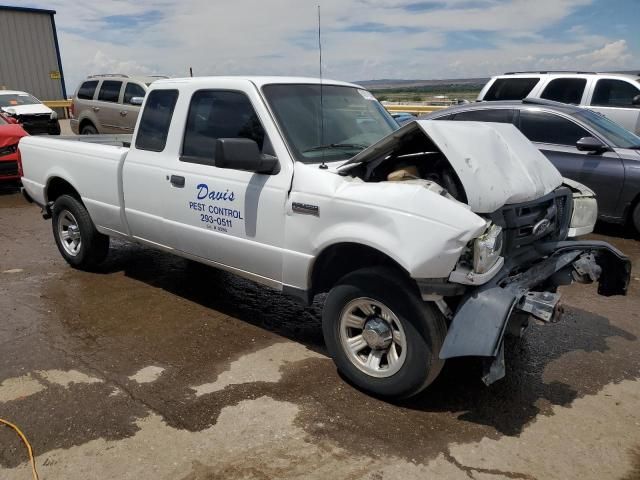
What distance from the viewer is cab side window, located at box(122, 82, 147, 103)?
1243 cm

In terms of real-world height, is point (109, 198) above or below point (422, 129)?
below

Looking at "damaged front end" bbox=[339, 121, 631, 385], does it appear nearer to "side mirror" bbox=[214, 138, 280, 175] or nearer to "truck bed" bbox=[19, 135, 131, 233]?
"side mirror" bbox=[214, 138, 280, 175]

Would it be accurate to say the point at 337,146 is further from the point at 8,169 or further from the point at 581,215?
the point at 8,169

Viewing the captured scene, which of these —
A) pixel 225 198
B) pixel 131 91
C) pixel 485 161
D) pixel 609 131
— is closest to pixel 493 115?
pixel 609 131

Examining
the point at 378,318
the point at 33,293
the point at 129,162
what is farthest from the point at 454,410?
the point at 33,293

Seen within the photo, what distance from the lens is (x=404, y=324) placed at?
3.19m

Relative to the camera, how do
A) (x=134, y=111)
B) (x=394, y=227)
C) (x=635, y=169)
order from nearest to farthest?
1. (x=394, y=227)
2. (x=635, y=169)
3. (x=134, y=111)

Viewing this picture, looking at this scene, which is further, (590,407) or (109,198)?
(109,198)

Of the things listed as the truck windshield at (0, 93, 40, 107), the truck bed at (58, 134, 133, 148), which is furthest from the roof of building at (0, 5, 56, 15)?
the truck bed at (58, 134, 133, 148)

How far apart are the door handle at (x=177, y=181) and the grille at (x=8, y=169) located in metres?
7.66

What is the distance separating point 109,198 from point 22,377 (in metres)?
1.97

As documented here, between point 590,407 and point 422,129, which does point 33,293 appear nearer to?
point 422,129

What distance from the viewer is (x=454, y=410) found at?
3.35 metres

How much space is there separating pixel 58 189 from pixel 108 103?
7721 mm
